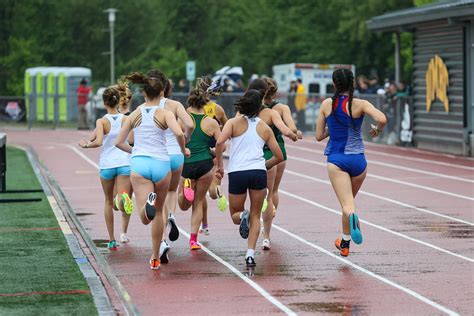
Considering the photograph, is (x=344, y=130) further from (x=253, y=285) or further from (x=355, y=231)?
(x=253, y=285)

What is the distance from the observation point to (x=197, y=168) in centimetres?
1409

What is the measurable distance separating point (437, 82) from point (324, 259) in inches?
783

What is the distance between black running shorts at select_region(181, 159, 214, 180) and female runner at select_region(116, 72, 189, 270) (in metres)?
1.46

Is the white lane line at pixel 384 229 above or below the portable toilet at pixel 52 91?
below

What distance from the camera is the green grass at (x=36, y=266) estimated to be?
33.8 ft

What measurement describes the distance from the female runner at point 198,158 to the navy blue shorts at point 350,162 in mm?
1528

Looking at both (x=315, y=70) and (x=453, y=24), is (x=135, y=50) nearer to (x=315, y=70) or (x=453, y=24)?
(x=315, y=70)

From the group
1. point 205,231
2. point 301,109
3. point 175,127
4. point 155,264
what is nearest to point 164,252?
point 155,264

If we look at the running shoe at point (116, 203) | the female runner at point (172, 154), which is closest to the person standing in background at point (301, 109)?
the running shoe at point (116, 203)

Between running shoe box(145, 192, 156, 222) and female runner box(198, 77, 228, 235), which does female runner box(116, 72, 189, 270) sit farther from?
female runner box(198, 77, 228, 235)

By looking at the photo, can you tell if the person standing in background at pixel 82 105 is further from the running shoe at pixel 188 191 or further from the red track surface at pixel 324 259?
the running shoe at pixel 188 191

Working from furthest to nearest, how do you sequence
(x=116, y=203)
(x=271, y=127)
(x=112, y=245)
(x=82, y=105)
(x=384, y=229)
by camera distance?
1. (x=82, y=105)
2. (x=384, y=229)
3. (x=116, y=203)
4. (x=112, y=245)
5. (x=271, y=127)

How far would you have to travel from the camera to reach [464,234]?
608 inches

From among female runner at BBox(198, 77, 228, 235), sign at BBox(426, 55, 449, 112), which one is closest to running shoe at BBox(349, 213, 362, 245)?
female runner at BBox(198, 77, 228, 235)
